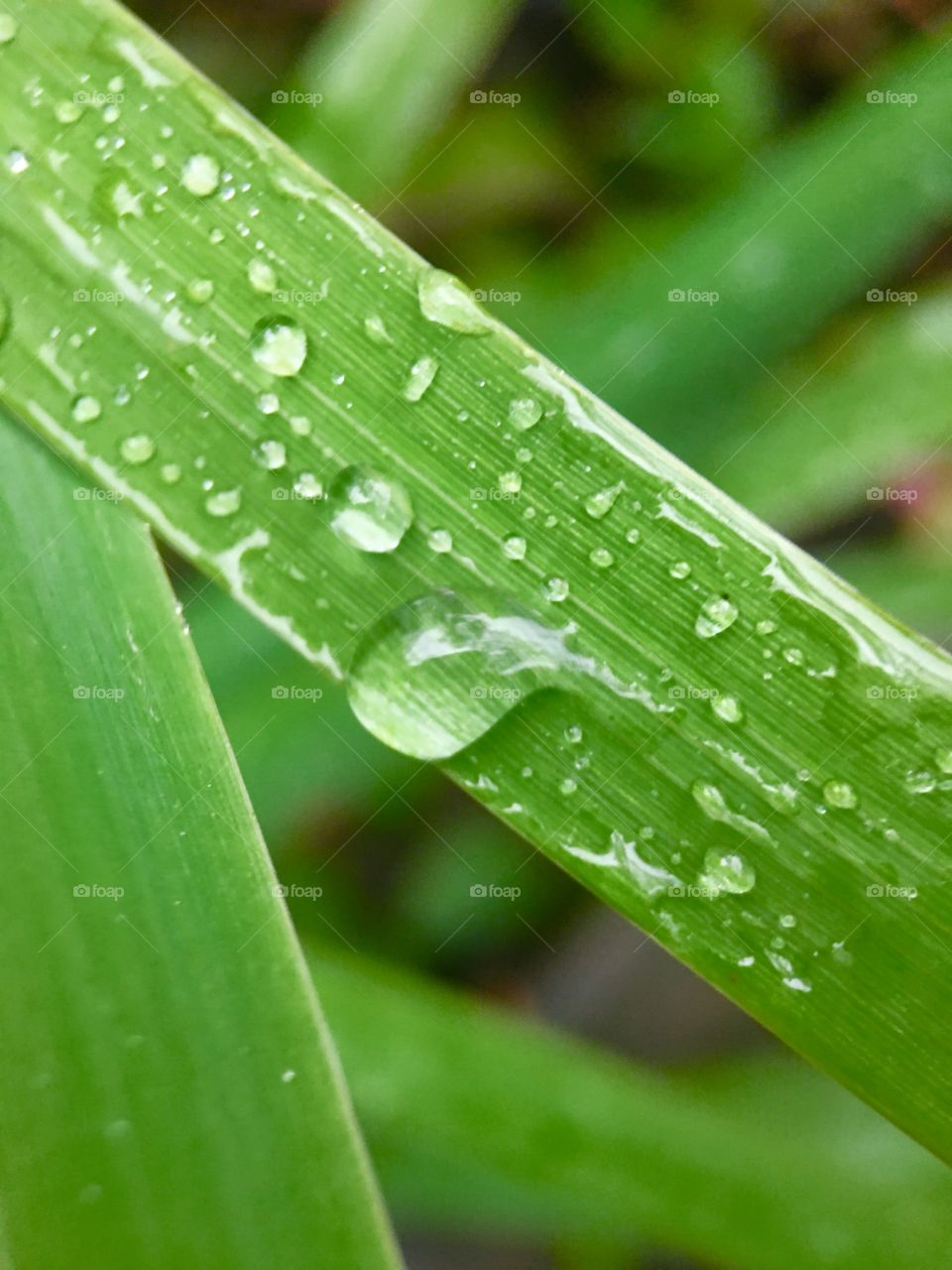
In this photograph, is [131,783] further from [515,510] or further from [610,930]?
[610,930]

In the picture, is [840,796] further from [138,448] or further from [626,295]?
[626,295]

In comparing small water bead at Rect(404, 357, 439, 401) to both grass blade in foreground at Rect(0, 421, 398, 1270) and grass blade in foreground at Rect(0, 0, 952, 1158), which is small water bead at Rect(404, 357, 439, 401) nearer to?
grass blade in foreground at Rect(0, 0, 952, 1158)

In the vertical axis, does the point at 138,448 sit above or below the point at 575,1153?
above

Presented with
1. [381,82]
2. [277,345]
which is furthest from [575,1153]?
[381,82]

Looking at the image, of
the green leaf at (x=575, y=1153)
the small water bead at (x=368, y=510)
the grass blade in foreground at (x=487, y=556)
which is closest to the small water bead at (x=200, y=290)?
the grass blade in foreground at (x=487, y=556)

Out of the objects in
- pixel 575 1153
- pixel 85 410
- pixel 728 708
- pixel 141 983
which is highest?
pixel 728 708

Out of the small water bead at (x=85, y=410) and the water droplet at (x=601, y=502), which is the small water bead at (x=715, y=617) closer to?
the water droplet at (x=601, y=502)

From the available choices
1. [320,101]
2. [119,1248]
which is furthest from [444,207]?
[119,1248]
